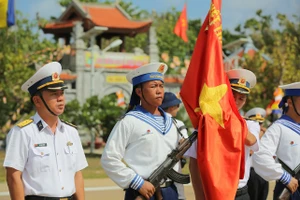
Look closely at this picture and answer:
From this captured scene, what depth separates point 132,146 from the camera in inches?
212

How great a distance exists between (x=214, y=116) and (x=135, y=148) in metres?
0.71

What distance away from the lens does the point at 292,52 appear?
108ft

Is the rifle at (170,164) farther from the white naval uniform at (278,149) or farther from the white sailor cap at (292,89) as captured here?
the white sailor cap at (292,89)

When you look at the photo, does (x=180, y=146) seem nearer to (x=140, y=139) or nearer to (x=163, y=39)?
(x=140, y=139)

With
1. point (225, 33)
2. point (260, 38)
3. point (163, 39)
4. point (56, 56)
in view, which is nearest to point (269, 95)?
point (56, 56)

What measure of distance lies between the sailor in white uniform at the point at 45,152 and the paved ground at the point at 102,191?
6580 mm

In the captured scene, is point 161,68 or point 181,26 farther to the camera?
point 181,26

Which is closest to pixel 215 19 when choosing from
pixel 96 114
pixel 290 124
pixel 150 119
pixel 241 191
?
pixel 150 119

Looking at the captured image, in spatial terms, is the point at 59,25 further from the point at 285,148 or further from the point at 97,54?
the point at 285,148

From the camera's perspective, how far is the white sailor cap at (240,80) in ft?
19.3

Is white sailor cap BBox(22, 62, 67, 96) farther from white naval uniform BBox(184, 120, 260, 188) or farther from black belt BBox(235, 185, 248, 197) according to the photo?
black belt BBox(235, 185, 248, 197)

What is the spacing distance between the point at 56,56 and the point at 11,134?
2698cm

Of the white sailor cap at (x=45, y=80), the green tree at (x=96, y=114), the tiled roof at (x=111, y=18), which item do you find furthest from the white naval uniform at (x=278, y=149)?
the tiled roof at (x=111, y=18)

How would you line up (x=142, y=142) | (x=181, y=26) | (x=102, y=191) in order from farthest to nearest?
1. (x=181, y=26)
2. (x=102, y=191)
3. (x=142, y=142)
